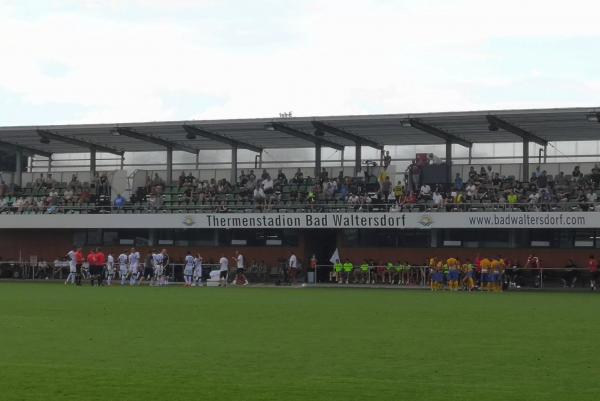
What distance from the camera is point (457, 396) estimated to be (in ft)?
37.7

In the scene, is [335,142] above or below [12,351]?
above

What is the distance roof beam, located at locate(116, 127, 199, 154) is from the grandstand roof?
0.06 meters

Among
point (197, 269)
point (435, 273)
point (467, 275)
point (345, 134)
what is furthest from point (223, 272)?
point (467, 275)

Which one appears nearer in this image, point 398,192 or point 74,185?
point 398,192

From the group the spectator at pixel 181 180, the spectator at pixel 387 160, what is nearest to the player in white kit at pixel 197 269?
the spectator at pixel 181 180

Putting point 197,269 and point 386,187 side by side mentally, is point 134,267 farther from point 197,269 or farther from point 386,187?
point 386,187

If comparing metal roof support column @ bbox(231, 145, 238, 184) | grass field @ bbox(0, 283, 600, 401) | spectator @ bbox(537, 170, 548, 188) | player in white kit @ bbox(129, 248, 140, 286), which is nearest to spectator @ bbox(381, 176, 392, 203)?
spectator @ bbox(537, 170, 548, 188)

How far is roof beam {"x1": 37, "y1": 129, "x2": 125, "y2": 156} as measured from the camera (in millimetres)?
54750

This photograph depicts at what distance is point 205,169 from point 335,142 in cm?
822

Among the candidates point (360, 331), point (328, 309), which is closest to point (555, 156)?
point (328, 309)

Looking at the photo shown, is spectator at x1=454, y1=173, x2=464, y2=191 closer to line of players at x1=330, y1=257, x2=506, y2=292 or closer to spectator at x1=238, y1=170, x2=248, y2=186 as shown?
line of players at x1=330, y1=257, x2=506, y2=292

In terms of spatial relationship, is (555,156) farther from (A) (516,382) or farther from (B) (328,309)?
(A) (516,382)

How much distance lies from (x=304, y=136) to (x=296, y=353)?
37.0 m

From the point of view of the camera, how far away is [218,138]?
53.8 meters
